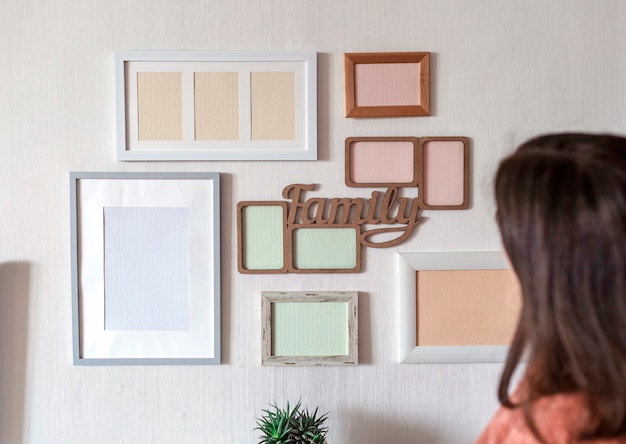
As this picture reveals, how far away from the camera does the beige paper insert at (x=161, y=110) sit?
1102mm

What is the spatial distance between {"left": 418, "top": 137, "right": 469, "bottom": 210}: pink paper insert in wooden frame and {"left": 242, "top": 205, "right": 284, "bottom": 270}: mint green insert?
288 mm

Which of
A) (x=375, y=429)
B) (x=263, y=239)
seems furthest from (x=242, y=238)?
(x=375, y=429)

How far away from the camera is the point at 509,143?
1.11 metres

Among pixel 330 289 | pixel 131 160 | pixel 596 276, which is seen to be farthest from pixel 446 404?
pixel 131 160

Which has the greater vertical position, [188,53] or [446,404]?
[188,53]

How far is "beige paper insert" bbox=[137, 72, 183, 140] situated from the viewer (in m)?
1.10

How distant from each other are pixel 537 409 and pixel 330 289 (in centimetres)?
59

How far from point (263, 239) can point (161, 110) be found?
0.31m

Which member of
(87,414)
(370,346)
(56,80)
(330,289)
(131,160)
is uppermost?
(56,80)

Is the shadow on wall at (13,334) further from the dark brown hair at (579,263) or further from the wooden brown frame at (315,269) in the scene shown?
the dark brown hair at (579,263)

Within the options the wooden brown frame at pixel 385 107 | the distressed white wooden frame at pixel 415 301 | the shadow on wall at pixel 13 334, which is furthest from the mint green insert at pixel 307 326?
the shadow on wall at pixel 13 334

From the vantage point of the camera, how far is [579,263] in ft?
1.77

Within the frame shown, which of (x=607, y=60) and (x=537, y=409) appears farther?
(x=607, y=60)

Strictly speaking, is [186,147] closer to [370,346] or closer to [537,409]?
[370,346]
